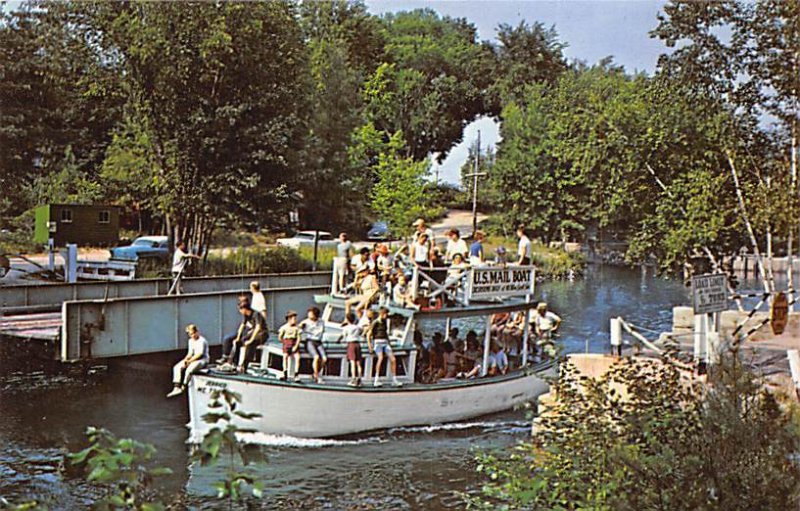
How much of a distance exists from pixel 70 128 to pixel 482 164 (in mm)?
8334

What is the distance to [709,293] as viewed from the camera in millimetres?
8562

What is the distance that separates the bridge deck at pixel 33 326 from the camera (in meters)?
12.8

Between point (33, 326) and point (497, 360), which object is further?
point (33, 326)

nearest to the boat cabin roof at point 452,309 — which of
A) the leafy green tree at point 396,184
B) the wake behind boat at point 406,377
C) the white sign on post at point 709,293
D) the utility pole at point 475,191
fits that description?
the wake behind boat at point 406,377

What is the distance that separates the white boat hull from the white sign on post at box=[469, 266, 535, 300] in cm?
119

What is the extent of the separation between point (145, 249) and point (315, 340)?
4194mm

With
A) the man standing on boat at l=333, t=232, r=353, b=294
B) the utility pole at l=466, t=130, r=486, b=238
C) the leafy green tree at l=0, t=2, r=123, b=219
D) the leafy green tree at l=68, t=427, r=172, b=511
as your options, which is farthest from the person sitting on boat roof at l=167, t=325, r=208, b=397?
the leafy green tree at l=68, t=427, r=172, b=511

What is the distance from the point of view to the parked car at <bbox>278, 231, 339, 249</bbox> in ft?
48.5

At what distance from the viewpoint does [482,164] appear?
54.1 feet

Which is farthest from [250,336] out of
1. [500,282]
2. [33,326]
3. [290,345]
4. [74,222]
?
[33,326]

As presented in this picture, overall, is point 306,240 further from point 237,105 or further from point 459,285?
point 459,285

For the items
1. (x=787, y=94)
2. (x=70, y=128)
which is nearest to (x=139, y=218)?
(x=70, y=128)

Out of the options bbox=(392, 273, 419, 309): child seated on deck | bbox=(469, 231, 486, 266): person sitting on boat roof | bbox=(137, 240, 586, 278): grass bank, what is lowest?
bbox=(392, 273, 419, 309): child seated on deck

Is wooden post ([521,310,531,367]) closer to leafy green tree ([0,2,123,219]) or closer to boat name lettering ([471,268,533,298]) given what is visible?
boat name lettering ([471,268,533,298])
